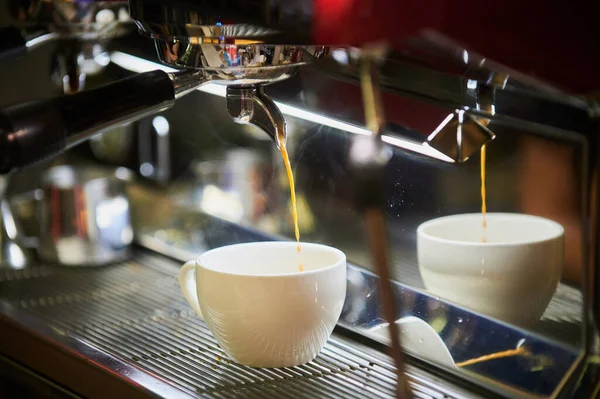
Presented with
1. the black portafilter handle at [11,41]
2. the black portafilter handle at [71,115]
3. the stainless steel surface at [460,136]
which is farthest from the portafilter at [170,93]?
the black portafilter handle at [11,41]

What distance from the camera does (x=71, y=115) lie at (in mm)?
458

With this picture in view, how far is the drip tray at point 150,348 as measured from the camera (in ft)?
1.78

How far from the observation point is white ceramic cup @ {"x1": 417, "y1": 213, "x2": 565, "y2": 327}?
55 centimetres

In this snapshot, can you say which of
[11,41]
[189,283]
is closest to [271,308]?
[189,283]

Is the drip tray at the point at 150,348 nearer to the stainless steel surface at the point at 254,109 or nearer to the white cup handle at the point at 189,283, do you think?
the white cup handle at the point at 189,283

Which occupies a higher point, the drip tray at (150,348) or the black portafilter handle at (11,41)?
the black portafilter handle at (11,41)

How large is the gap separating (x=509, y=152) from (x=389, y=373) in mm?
170

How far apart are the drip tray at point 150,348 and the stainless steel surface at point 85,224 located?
0.14 feet

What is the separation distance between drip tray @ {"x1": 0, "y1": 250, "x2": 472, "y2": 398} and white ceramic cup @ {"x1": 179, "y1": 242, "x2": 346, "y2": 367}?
0.05 feet

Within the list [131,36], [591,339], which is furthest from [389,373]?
[131,36]

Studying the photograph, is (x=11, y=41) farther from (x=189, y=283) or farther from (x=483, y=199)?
(x=483, y=199)

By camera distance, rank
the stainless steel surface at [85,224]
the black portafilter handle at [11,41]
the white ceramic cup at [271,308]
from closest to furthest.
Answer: the white ceramic cup at [271,308]
the black portafilter handle at [11,41]
the stainless steel surface at [85,224]

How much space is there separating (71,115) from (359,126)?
0.23m

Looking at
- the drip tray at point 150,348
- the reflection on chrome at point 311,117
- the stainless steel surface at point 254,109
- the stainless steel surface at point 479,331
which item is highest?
the stainless steel surface at point 254,109
